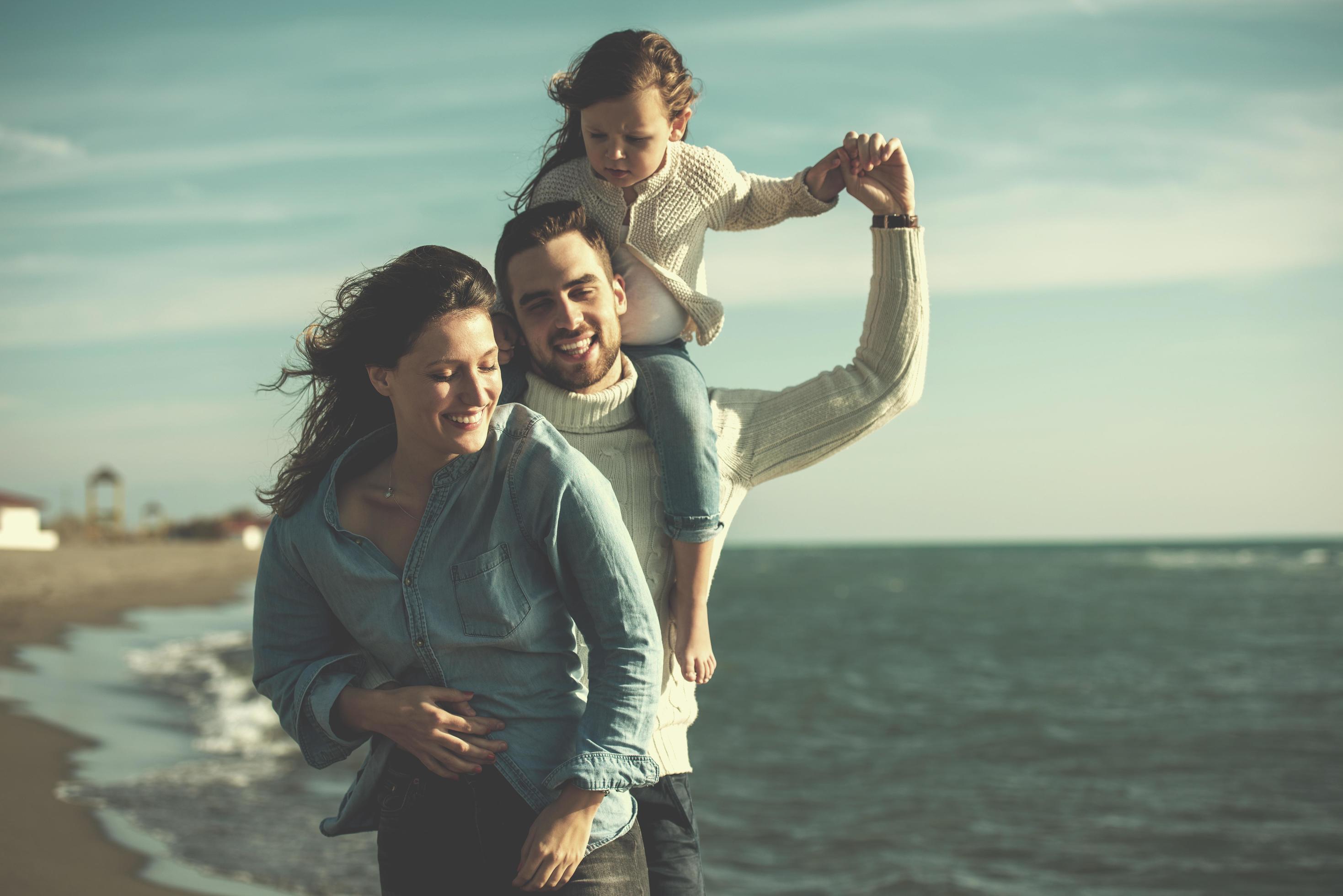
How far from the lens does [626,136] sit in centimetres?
282

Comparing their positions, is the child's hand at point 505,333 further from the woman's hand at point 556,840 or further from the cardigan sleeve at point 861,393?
the woman's hand at point 556,840

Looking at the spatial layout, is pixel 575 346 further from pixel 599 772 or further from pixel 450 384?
pixel 599 772

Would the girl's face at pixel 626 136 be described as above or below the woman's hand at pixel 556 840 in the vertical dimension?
above

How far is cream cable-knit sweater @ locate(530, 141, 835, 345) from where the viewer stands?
2832 mm

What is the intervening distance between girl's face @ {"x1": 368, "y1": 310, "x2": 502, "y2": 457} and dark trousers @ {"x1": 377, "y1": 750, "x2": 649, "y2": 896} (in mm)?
622

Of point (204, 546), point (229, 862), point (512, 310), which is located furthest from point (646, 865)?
point (204, 546)

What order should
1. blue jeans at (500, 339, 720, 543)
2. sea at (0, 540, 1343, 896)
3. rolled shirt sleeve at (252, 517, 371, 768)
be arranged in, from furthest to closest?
sea at (0, 540, 1343, 896)
blue jeans at (500, 339, 720, 543)
rolled shirt sleeve at (252, 517, 371, 768)

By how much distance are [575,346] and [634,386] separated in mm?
222

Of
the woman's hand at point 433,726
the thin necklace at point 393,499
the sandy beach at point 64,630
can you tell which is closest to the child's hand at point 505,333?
the thin necklace at point 393,499

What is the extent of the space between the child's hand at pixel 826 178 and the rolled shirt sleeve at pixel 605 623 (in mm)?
1207

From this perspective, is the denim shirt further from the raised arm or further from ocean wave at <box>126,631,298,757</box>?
ocean wave at <box>126,631,298,757</box>

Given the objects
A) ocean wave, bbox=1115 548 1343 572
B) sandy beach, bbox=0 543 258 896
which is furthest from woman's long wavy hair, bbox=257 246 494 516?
ocean wave, bbox=1115 548 1343 572

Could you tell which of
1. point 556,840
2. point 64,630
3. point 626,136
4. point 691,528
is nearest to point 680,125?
point 626,136

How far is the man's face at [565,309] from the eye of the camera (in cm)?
247
